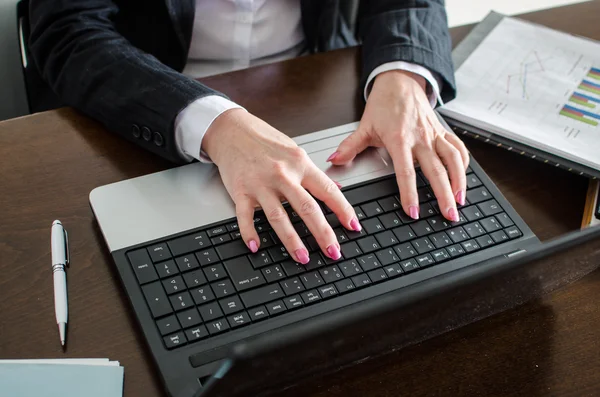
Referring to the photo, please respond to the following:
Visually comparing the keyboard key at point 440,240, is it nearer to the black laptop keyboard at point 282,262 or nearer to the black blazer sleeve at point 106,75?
the black laptop keyboard at point 282,262

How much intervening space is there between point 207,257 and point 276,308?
0.10 m

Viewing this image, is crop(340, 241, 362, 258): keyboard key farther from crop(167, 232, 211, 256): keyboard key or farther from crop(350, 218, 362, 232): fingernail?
crop(167, 232, 211, 256): keyboard key

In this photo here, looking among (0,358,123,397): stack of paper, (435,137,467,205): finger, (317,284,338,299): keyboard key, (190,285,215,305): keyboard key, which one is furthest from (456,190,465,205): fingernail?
(0,358,123,397): stack of paper

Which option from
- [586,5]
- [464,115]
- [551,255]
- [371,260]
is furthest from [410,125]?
[586,5]

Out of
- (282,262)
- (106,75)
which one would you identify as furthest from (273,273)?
(106,75)

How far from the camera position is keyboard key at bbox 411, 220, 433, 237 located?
2.41ft

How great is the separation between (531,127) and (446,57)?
162 millimetres

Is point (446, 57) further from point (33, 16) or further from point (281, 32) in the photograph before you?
point (33, 16)

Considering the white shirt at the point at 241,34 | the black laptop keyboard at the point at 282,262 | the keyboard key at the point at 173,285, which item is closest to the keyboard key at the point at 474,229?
the black laptop keyboard at the point at 282,262

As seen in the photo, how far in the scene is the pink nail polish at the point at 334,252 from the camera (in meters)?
0.69

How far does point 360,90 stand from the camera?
94 cm

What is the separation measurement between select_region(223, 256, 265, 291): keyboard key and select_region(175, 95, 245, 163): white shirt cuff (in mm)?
179

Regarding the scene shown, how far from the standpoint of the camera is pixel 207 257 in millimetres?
687

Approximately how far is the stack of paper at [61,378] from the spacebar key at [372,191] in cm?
32
